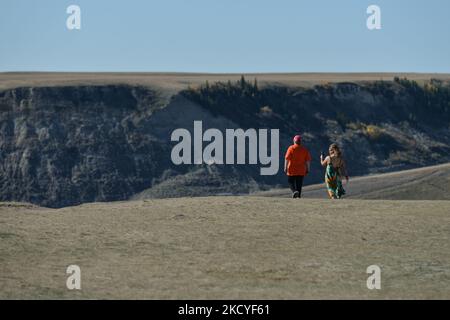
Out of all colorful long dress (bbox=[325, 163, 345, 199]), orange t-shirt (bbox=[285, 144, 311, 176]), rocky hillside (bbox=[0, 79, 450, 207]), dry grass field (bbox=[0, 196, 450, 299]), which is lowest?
dry grass field (bbox=[0, 196, 450, 299])

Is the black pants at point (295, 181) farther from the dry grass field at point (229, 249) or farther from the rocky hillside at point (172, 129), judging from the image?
the rocky hillside at point (172, 129)

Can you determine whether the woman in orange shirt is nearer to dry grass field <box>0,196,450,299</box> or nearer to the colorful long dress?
the colorful long dress

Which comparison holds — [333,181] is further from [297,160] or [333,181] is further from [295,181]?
[297,160]

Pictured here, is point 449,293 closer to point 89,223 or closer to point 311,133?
point 89,223

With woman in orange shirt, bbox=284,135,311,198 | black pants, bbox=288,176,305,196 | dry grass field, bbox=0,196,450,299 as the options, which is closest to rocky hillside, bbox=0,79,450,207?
black pants, bbox=288,176,305,196

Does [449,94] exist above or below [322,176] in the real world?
above

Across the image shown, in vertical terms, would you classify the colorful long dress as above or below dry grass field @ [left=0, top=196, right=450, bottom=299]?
above

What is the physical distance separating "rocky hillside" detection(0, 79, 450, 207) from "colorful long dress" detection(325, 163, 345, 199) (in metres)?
39.8

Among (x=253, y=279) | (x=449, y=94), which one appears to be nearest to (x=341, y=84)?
(x=449, y=94)

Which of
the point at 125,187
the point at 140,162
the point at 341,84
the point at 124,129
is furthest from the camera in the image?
the point at 341,84

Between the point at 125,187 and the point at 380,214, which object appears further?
→ the point at 125,187

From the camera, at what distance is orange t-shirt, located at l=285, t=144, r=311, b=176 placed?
28.3m
